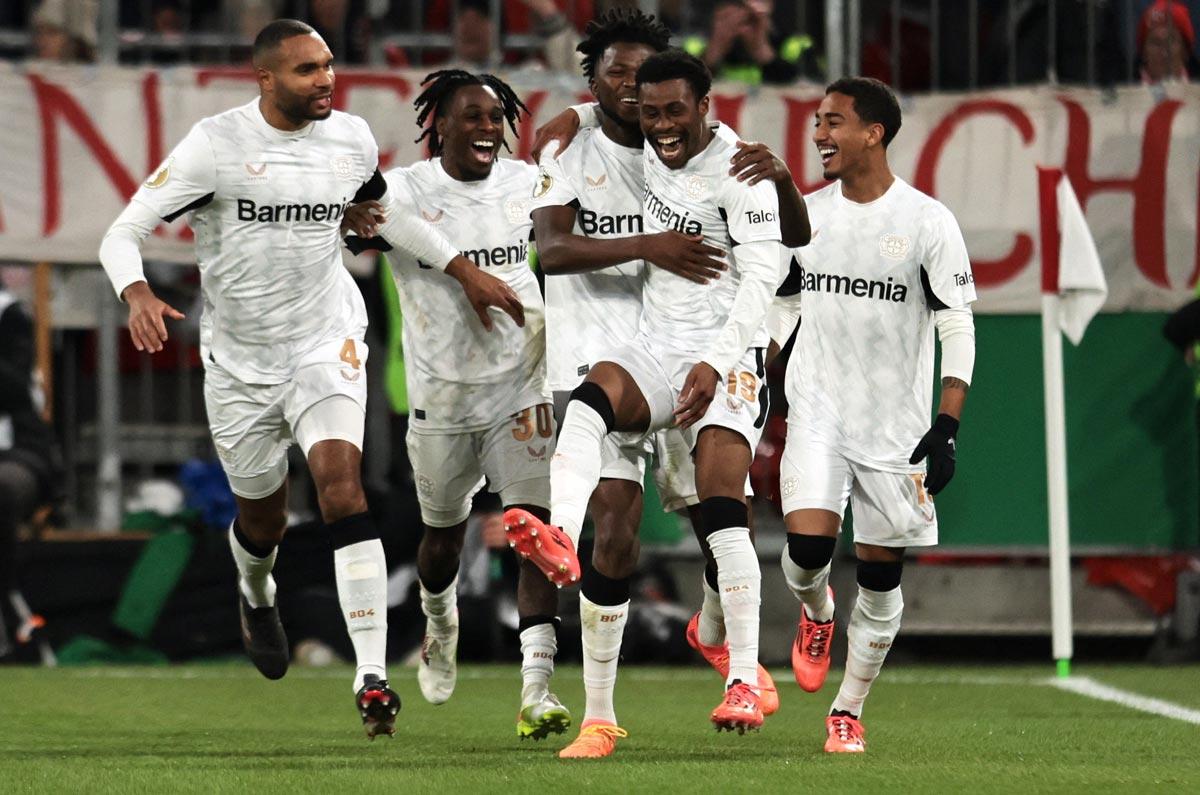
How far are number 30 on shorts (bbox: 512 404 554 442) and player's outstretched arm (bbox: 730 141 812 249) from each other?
1322 mm

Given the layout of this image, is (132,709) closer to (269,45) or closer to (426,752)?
(426,752)

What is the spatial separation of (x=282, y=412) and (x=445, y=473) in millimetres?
857

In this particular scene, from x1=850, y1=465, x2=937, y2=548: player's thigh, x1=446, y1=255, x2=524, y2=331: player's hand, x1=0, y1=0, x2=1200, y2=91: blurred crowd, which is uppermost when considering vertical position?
x1=0, y1=0, x2=1200, y2=91: blurred crowd

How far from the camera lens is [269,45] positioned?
7742 mm

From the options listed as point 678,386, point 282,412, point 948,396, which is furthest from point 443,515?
point 948,396

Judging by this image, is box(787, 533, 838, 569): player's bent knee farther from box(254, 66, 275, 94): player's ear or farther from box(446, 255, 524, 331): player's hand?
box(254, 66, 275, 94): player's ear

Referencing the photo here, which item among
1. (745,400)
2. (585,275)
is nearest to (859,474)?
(745,400)

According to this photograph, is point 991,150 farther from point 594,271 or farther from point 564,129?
point 594,271

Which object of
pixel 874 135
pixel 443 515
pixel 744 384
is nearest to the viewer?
pixel 744 384

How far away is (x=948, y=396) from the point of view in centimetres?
739

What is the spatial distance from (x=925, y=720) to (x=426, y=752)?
8.28 feet

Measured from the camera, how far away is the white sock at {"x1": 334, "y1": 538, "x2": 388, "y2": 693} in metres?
7.39

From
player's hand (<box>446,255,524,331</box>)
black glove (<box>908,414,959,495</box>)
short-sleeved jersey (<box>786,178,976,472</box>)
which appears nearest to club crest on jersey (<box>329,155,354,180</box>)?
player's hand (<box>446,255,524,331</box>)

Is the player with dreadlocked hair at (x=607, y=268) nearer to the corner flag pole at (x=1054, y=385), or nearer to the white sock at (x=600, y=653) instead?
the white sock at (x=600, y=653)
